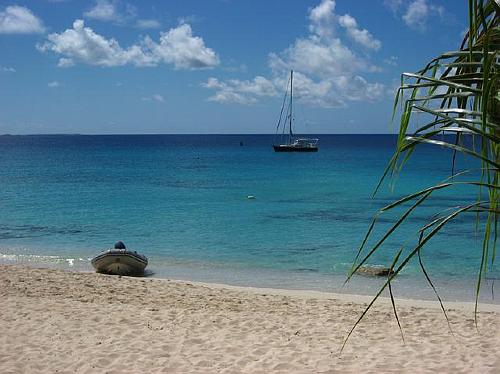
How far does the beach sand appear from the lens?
6805 millimetres

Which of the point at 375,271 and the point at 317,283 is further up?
the point at 375,271

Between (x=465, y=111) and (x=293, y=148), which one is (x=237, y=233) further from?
(x=293, y=148)

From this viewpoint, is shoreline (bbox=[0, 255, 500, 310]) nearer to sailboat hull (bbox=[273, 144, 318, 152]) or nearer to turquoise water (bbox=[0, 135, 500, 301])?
turquoise water (bbox=[0, 135, 500, 301])

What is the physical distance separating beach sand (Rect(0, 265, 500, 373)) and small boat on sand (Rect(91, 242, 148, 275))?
255 cm

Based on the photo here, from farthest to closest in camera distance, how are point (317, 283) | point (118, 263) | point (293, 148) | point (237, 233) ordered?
point (293, 148) → point (237, 233) → point (118, 263) → point (317, 283)

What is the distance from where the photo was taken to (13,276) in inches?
492

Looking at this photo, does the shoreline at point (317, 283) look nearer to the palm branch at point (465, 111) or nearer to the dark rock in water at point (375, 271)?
the dark rock in water at point (375, 271)

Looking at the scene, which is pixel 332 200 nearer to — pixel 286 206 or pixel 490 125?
pixel 286 206

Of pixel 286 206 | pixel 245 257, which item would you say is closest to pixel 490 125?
pixel 245 257

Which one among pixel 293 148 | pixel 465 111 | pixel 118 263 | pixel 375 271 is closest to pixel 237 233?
pixel 118 263

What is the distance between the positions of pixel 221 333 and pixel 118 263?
21.9 feet

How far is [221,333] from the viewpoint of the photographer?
820 cm

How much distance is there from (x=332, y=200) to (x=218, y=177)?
21.1 m

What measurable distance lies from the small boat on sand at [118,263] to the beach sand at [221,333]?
2551mm
